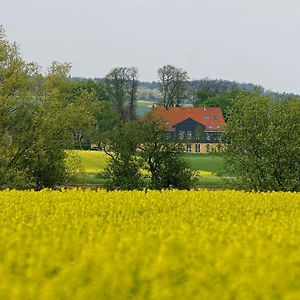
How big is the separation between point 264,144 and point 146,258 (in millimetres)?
35871

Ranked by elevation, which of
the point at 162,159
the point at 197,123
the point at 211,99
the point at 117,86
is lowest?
the point at 162,159

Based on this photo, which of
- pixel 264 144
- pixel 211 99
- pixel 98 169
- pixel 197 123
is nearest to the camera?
pixel 264 144

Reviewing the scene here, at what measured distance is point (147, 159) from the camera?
48.5 meters

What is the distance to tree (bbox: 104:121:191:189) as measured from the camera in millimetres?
47875

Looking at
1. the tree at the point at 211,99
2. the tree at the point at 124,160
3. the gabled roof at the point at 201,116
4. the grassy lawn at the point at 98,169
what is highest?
the tree at the point at 211,99

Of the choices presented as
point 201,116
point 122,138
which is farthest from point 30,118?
point 201,116

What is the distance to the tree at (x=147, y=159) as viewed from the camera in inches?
1885

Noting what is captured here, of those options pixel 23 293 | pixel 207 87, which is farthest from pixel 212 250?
pixel 207 87

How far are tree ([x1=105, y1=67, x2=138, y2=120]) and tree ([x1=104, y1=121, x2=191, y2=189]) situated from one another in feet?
268

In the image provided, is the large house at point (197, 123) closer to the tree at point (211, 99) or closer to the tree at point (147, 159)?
the tree at point (211, 99)

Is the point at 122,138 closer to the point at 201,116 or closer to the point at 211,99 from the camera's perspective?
the point at 201,116

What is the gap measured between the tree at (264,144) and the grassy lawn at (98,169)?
165cm

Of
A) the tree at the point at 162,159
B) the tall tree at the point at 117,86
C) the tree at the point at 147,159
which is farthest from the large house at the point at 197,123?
the tree at the point at 162,159

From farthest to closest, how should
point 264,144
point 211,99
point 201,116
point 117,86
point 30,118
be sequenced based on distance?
point 211,99, point 201,116, point 117,86, point 30,118, point 264,144
